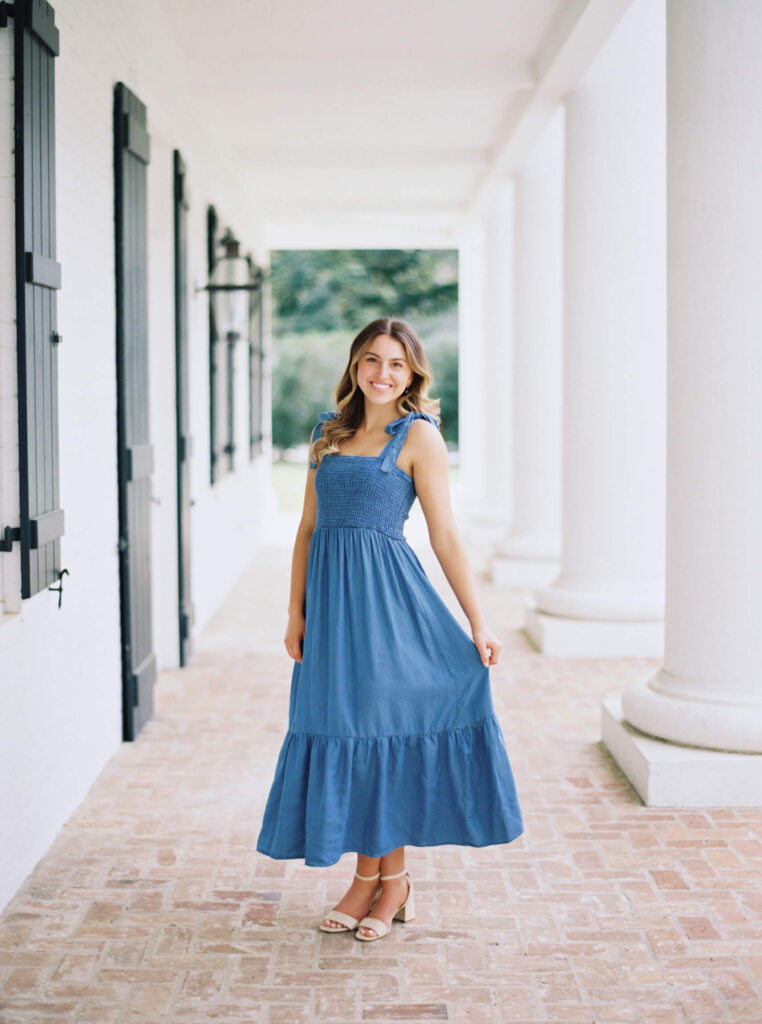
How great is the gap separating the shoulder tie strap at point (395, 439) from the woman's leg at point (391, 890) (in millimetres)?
1172

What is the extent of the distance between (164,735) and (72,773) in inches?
44.2

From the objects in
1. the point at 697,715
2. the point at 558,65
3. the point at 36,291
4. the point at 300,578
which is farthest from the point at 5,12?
the point at 558,65

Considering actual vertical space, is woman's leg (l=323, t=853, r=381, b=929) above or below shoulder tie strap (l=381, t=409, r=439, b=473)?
below

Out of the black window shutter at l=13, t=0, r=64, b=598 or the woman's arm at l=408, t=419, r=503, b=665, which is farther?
the black window shutter at l=13, t=0, r=64, b=598

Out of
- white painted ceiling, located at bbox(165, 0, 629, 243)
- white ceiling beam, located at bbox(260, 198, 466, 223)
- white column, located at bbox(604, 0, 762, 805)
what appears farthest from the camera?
white ceiling beam, located at bbox(260, 198, 466, 223)

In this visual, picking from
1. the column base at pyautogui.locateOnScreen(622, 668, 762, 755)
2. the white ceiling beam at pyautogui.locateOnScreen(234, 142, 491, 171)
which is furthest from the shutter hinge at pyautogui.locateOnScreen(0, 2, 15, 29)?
the white ceiling beam at pyautogui.locateOnScreen(234, 142, 491, 171)

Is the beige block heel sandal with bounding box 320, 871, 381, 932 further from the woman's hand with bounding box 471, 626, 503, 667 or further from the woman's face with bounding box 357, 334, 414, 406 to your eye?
the woman's face with bounding box 357, 334, 414, 406

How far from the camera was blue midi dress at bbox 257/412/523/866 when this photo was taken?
11.0 ft

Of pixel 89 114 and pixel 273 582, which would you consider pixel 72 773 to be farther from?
pixel 273 582

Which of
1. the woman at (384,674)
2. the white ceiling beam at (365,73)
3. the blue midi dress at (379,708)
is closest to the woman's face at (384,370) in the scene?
the woman at (384,674)

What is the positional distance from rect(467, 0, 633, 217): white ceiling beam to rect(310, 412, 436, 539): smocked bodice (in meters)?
3.55

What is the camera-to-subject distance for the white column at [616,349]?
24.2 feet

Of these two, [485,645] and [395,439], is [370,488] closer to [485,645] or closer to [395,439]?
[395,439]

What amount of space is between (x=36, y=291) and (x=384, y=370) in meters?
1.30
